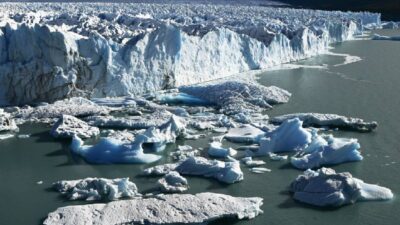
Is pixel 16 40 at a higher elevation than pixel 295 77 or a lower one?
higher

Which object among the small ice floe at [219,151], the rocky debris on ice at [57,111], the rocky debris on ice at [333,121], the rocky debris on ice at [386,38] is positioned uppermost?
the rocky debris on ice at [57,111]

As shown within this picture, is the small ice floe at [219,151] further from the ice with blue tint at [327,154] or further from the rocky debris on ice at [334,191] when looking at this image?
the rocky debris on ice at [334,191]

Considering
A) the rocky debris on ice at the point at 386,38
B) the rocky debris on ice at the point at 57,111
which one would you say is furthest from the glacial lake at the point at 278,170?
the rocky debris on ice at the point at 386,38

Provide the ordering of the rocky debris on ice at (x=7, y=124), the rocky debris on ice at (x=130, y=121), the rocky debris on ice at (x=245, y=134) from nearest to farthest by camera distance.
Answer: the rocky debris on ice at (x=245, y=134) < the rocky debris on ice at (x=7, y=124) < the rocky debris on ice at (x=130, y=121)

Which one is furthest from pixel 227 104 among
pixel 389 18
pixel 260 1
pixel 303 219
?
pixel 260 1

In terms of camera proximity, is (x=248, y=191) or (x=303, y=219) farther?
(x=248, y=191)

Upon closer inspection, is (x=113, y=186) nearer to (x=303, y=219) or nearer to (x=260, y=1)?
(x=303, y=219)

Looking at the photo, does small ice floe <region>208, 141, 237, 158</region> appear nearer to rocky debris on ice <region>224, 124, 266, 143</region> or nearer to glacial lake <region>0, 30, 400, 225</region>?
glacial lake <region>0, 30, 400, 225</region>
